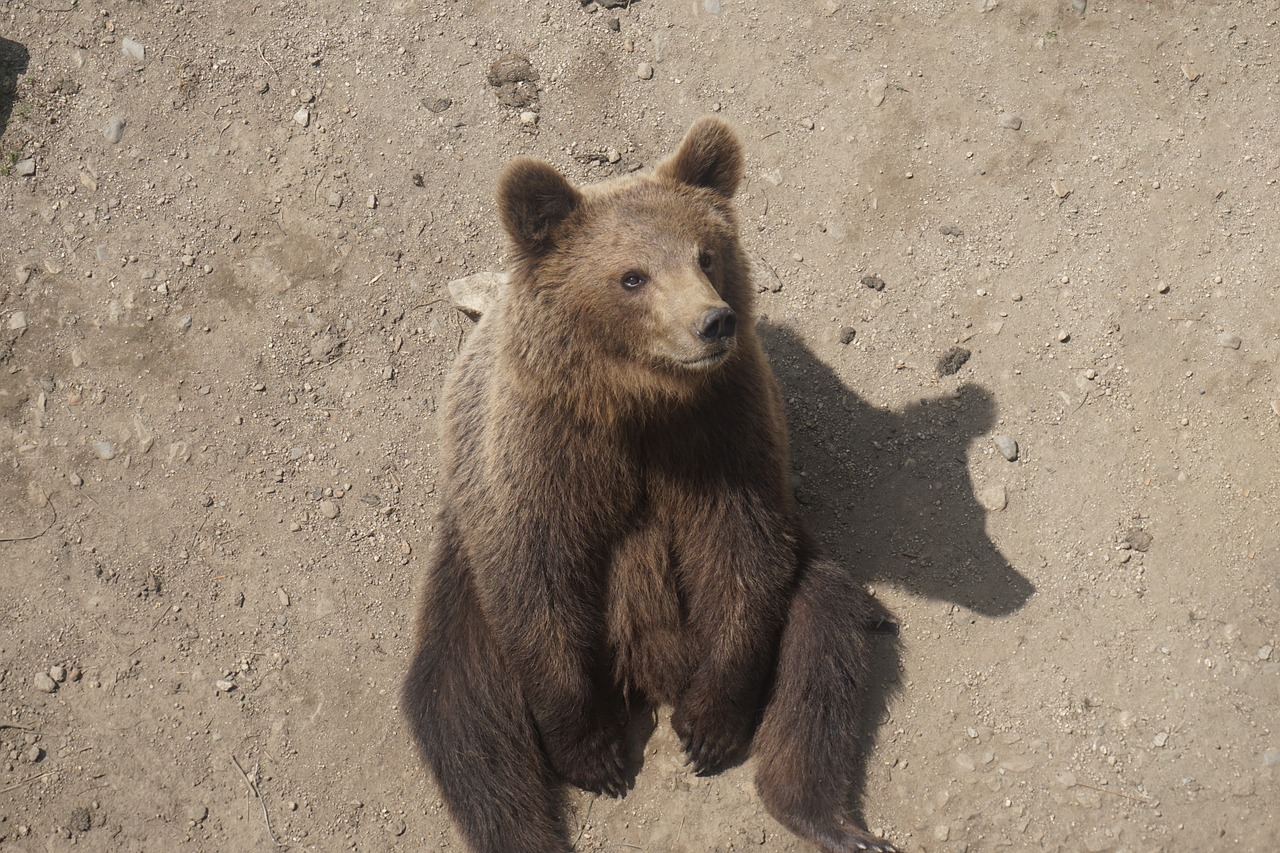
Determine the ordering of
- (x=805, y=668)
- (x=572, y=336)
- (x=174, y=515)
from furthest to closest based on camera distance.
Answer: (x=174, y=515) → (x=805, y=668) → (x=572, y=336)

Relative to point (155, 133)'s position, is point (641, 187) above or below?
above

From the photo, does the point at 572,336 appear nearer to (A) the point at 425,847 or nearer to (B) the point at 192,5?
(A) the point at 425,847

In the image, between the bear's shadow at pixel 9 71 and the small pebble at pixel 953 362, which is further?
the bear's shadow at pixel 9 71

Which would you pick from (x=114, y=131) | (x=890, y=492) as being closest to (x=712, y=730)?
(x=890, y=492)

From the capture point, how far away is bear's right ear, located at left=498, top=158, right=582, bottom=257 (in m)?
4.28

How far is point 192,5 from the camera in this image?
6.87m

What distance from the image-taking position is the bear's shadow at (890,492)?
18.3ft

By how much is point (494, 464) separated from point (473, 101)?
118 inches

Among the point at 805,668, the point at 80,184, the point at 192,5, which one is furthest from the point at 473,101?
the point at 805,668

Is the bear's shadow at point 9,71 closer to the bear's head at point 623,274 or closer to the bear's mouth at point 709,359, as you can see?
the bear's head at point 623,274

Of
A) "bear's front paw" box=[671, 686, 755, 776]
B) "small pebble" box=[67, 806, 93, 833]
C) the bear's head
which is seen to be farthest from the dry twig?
the bear's head

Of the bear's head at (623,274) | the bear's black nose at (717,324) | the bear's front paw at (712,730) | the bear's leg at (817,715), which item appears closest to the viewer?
the bear's black nose at (717,324)

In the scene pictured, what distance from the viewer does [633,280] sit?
4.32 m

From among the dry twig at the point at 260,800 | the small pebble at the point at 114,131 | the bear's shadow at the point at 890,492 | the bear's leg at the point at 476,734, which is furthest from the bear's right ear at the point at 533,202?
the small pebble at the point at 114,131
